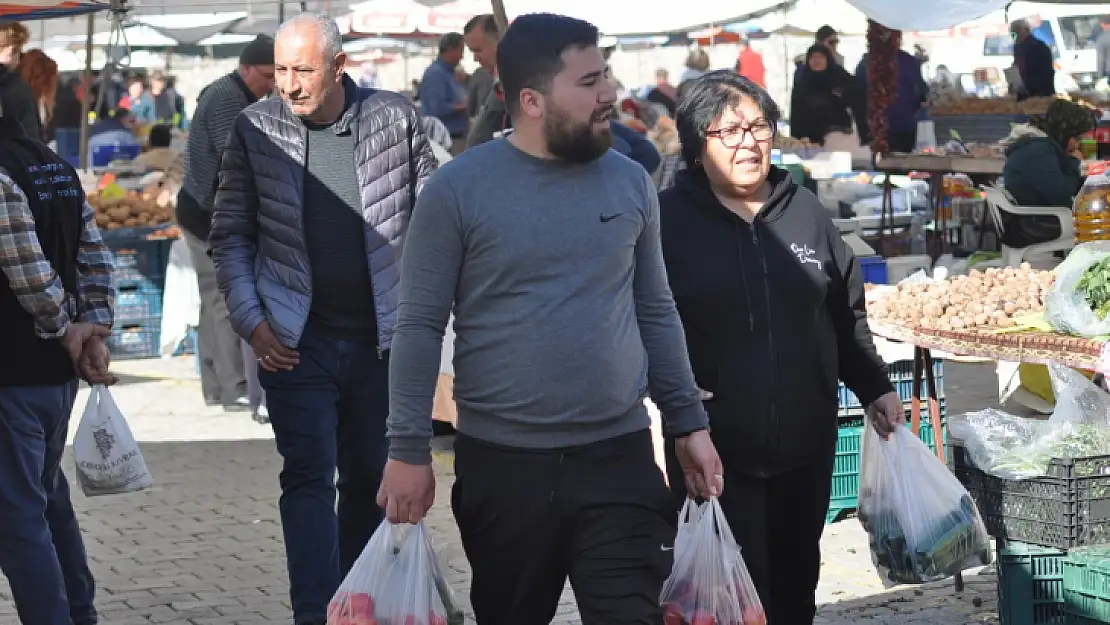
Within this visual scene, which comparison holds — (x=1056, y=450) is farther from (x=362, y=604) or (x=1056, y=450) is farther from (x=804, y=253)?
(x=362, y=604)

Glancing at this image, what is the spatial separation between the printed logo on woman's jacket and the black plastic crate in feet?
3.87

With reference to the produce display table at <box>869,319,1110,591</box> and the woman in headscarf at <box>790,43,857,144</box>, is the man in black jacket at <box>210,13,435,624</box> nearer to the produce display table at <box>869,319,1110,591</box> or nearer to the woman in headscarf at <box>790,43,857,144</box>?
the produce display table at <box>869,319,1110,591</box>

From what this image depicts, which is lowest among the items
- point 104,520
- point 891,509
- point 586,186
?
point 104,520

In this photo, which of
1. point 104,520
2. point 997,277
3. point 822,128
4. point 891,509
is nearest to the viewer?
point 891,509

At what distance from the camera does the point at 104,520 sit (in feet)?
24.1

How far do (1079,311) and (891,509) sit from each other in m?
1.40

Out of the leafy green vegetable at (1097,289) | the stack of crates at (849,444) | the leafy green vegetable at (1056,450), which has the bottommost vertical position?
the stack of crates at (849,444)

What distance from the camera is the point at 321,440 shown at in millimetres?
4977

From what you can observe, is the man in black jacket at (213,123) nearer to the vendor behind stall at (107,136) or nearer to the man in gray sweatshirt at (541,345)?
the man in gray sweatshirt at (541,345)

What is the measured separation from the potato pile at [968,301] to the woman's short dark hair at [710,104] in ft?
5.97

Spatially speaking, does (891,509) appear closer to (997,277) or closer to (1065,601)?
(1065,601)

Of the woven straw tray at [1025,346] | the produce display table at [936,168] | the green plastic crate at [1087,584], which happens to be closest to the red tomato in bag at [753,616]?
the green plastic crate at [1087,584]

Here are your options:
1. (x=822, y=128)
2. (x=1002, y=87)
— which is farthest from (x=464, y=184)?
(x=1002, y=87)

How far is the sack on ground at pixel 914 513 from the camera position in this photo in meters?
4.48
